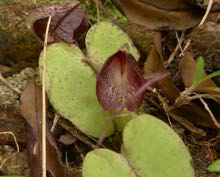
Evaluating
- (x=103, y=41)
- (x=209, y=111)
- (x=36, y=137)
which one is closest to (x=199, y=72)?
(x=209, y=111)

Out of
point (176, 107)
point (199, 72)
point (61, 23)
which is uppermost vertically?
point (61, 23)

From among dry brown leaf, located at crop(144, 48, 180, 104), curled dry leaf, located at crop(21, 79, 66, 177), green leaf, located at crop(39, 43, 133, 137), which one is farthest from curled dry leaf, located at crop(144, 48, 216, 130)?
curled dry leaf, located at crop(21, 79, 66, 177)

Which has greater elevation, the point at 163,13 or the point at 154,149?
the point at 163,13

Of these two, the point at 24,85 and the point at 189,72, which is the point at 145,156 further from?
the point at 24,85

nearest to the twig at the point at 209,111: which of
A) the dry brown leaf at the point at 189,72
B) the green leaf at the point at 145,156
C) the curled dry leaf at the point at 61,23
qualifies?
the dry brown leaf at the point at 189,72

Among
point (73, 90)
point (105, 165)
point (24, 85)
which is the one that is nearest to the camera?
point (105, 165)

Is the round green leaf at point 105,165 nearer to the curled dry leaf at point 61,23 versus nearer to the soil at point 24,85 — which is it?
the soil at point 24,85
